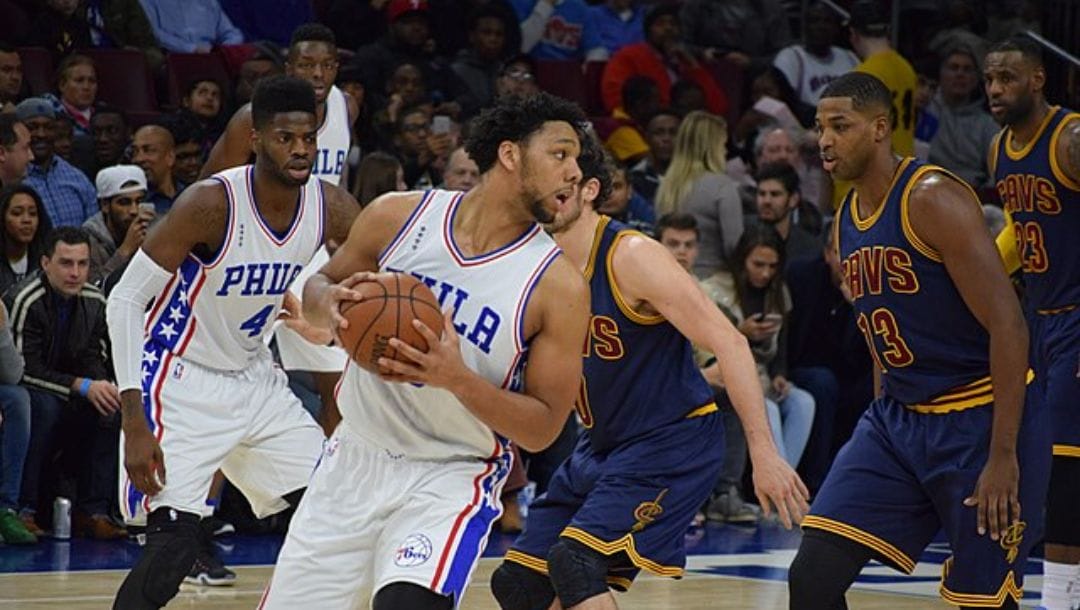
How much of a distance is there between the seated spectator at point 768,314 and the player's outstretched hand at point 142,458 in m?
5.13

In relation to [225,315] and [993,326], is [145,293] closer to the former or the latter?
[225,315]

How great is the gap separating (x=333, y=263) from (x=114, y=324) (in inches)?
55.5

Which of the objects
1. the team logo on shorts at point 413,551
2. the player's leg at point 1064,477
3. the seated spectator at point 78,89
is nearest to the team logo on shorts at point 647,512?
the team logo on shorts at point 413,551

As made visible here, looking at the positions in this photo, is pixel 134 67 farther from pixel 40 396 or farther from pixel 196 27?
pixel 40 396

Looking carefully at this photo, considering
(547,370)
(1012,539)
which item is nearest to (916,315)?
(1012,539)

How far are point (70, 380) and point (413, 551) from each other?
A: 5117 millimetres

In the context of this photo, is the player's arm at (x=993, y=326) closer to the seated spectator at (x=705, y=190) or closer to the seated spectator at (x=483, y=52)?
the seated spectator at (x=705, y=190)

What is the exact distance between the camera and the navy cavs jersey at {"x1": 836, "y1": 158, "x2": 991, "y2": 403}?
5320mm

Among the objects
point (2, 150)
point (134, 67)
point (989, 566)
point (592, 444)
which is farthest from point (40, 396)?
point (989, 566)

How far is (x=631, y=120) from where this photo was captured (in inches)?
511

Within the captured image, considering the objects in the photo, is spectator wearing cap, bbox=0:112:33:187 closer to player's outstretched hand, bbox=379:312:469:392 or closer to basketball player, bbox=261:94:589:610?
basketball player, bbox=261:94:589:610

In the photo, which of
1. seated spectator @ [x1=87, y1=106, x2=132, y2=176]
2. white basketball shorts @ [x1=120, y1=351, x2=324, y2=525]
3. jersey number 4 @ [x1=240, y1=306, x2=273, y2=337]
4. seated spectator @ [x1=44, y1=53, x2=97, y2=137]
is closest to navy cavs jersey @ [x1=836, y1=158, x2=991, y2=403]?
jersey number 4 @ [x1=240, y1=306, x2=273, y2=337]

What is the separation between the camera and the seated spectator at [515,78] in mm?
11992

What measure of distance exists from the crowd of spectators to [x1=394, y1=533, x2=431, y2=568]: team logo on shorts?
300 cm
